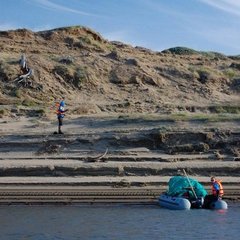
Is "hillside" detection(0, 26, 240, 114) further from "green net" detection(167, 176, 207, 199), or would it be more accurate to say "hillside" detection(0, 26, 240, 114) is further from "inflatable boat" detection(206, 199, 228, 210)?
"inflatable boat" detection(206, 199, 228, 210)

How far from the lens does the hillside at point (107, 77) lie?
34000 mm

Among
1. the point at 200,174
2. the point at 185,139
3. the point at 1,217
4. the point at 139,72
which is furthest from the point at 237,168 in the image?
the point at 139,72

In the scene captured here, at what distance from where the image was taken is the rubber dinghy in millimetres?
19234

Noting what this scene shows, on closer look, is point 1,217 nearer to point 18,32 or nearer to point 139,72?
point 139,72

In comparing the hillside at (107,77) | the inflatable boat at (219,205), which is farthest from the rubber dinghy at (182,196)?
the hillside at (107,77)

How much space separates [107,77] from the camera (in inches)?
1468

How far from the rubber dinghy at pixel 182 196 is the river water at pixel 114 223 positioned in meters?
0.19

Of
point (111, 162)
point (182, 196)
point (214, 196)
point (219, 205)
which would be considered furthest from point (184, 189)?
point (111, 162)

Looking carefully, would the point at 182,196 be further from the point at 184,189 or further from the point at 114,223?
the point at 114,223

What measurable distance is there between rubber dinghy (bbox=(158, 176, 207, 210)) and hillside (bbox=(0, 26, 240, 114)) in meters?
12.8

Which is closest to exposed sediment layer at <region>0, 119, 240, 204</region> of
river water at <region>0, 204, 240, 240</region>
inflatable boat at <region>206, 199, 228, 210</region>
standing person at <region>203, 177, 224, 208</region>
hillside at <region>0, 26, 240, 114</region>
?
river water at <region>0, 204, 240, 240</region>

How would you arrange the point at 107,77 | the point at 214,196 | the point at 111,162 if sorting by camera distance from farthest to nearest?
the point at 107,77 → the point at 111,162 → the point at 214,196

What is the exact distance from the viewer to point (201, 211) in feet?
63.2

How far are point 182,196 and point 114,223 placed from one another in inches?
119
